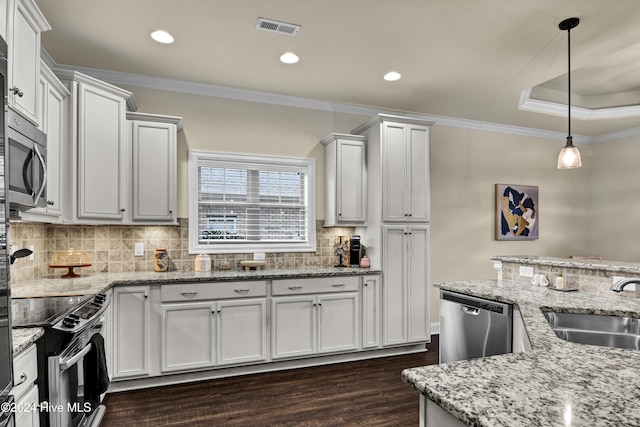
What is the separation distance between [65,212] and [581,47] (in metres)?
4.25

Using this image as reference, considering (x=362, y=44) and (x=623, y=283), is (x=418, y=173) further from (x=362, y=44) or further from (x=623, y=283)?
(x=623, y=283)

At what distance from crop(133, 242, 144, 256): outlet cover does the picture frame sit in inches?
173

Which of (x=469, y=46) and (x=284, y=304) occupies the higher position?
(x=469, y=46)

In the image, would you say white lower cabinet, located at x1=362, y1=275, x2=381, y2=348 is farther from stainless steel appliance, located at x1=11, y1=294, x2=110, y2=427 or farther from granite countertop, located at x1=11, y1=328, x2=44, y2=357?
granite countertop, located at x1=11, y1=328, x2=44, y2=357

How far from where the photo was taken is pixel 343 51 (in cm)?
314

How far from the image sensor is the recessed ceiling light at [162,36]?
2820mm

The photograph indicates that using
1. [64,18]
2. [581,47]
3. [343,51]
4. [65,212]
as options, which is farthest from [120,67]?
[581,47]

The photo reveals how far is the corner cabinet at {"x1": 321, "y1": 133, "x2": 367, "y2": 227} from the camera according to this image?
162 inches

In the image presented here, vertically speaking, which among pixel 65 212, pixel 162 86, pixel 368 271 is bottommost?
pixel 368 271

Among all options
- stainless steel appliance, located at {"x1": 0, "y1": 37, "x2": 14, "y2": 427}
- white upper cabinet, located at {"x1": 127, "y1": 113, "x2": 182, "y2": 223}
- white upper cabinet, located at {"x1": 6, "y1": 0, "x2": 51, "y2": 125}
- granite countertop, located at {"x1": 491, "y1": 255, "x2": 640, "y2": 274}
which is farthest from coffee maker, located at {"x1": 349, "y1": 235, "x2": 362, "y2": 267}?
stainless steel appliance, located at {"x1": 0, "y1": 37, "x2": 14, "y2": 427}

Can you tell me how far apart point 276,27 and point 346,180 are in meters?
1.81

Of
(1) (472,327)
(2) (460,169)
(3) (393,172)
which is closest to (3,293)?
(1) (472,327)

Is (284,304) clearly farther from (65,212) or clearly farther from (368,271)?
(65,212)

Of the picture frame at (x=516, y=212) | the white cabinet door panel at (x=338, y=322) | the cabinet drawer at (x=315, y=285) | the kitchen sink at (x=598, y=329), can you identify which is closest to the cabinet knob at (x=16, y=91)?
the cabinet drawer at (x=315, y=285)
